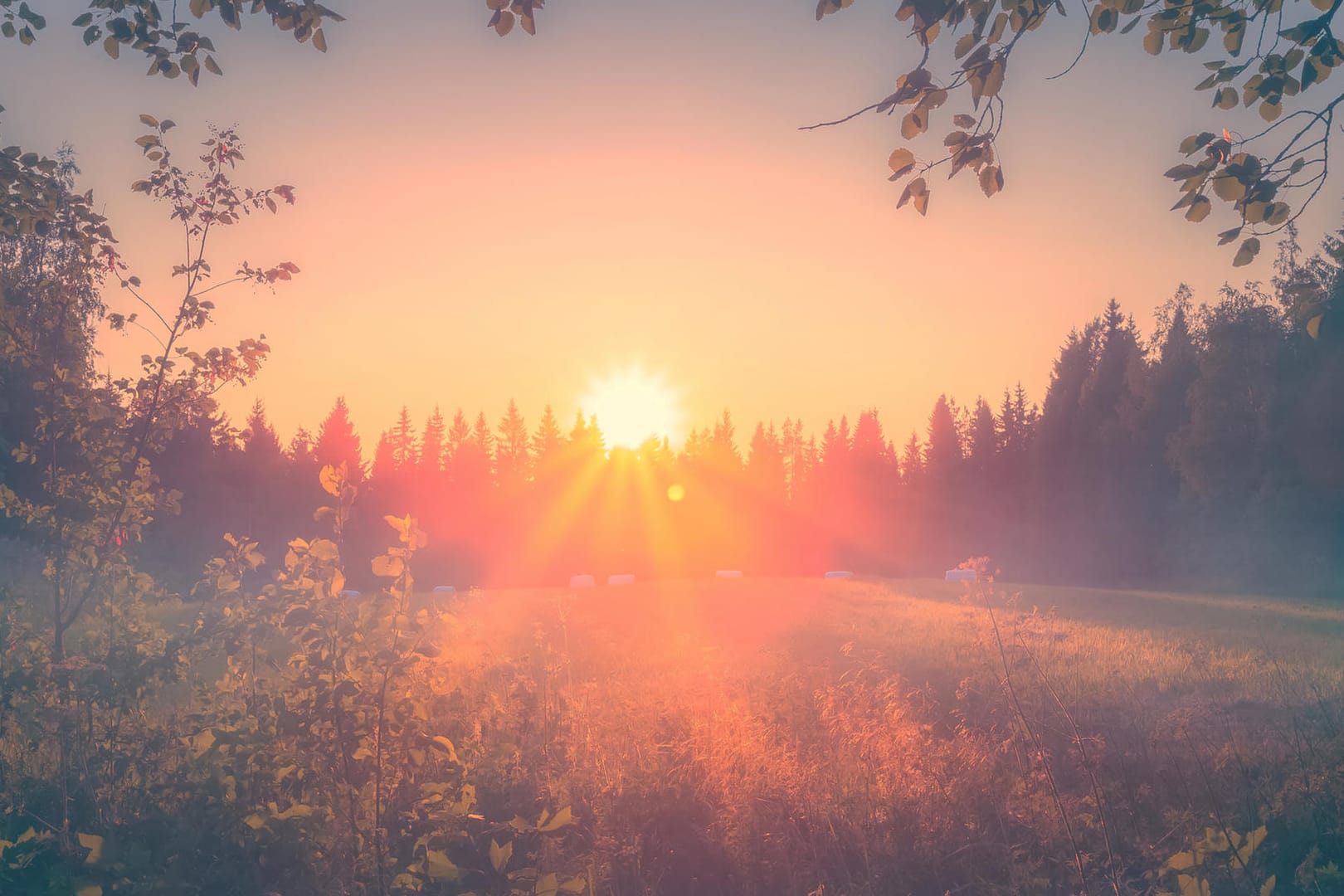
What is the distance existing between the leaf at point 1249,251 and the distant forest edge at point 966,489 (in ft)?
86.7

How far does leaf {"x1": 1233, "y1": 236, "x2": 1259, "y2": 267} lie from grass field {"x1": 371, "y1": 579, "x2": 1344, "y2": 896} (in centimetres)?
236

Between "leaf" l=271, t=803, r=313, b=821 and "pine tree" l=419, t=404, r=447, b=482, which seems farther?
"pine tree" l=419, t=404, r=447, b=482

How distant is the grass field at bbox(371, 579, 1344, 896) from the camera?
6309mm

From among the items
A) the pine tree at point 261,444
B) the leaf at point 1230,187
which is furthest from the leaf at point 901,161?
the pine tree at point 261,444

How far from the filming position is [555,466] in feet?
226

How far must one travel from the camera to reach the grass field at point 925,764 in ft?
20.7

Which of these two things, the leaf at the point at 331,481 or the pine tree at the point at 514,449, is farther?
the pine tree at the point at 514,449

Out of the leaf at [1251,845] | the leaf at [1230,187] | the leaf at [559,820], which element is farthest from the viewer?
the leaf at [1230,187]

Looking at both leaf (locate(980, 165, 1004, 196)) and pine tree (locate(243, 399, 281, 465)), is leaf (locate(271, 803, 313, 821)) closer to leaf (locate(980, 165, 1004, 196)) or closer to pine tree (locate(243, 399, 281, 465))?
leaf (locate(980, 165, 1004, 196))

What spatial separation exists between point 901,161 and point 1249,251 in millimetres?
1562

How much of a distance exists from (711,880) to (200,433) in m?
51.0

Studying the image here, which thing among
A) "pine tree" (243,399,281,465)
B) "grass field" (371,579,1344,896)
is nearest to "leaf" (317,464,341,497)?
"grass field" (371,579,1344,896)

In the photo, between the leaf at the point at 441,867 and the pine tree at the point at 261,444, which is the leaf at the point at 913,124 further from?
the pine tree at the point at 261,444

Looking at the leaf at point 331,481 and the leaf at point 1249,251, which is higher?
the leaf at point 1249,251
